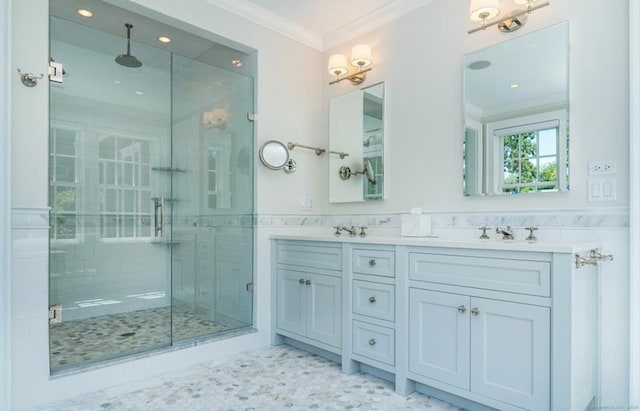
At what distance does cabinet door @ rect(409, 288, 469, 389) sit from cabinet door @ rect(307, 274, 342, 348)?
1.74 feet

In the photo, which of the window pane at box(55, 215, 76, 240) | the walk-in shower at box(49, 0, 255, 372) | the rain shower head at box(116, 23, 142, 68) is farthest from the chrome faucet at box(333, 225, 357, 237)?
the rain shower head at box(116, 23, 142, 68)

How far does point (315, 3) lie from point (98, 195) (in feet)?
6.62

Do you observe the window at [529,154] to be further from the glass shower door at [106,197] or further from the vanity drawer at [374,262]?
the glass shower door at [106,197]

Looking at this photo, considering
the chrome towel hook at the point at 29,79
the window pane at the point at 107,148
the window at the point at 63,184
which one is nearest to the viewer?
the chrome towel hook at the point at 29,79

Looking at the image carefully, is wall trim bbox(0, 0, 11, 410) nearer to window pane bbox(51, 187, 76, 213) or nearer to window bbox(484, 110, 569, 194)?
window pane bbox(51, 187, 76, 213)

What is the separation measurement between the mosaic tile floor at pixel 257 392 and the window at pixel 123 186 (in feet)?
3.77

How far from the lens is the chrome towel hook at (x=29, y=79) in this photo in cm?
194

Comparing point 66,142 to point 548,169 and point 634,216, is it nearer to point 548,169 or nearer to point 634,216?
point 548,169

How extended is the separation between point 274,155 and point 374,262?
3.92ft

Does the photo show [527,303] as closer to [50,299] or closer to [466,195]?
[466,195]

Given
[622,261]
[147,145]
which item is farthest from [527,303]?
[147,145]

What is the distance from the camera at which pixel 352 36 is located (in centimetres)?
306

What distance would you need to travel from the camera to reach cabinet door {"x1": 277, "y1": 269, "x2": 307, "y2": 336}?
2682 millimetres

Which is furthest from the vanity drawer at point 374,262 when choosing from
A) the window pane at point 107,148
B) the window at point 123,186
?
the window pane at point 107,148
